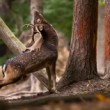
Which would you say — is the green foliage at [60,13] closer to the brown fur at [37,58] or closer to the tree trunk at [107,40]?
the tree trunk at [107,40]

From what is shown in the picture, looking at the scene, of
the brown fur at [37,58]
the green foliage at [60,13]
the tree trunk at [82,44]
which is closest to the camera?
the brown fur at [37,58]

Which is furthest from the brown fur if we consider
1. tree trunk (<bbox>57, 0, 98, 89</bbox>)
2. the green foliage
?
the green foliage

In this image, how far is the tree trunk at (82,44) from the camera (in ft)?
28.2

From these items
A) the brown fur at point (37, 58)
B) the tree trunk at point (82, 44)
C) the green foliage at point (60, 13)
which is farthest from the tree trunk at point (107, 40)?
the green foliage at point (60, 13)

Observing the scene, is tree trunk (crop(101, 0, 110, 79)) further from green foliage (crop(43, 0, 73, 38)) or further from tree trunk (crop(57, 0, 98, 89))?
green foliage (crop(43, 0, 73, 38))

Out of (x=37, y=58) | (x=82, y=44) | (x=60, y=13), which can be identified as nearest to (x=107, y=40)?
(x=82, y=44)

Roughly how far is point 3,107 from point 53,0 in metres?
18.9

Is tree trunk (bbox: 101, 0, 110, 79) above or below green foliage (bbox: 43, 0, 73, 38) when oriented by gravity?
above

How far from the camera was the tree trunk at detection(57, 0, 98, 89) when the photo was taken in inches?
338

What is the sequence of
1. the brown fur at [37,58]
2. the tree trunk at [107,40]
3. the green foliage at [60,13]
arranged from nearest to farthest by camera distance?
1. the brown fur at [37,58]
2. the tree trunk at [107,40]
3. the green foliage at [60,13]

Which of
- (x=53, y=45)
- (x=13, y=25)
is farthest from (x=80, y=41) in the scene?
(x=13, y=25)

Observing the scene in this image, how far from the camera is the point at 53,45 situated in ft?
24.7

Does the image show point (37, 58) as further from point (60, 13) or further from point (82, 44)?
point (60, 13)

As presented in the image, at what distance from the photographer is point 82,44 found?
28.4 ft
